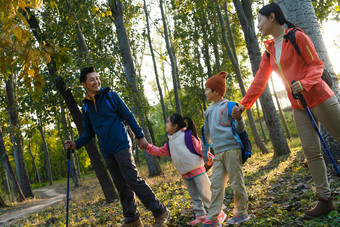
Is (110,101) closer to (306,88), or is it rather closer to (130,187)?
(130,187)

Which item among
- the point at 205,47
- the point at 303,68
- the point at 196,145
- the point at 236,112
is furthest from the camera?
the point at 205,47

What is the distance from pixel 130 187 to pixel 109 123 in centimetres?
107

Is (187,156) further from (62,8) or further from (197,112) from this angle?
(197,112)

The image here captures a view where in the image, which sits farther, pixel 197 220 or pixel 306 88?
pixel 197 220

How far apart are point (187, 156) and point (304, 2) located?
10.7 feet

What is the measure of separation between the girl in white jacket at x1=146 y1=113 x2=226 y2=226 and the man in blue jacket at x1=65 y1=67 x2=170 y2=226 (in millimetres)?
480

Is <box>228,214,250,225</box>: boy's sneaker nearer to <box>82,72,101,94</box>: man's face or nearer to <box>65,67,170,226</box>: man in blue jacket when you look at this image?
<box>65,67,170,226</box>: man in blue jacket

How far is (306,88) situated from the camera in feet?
9.73

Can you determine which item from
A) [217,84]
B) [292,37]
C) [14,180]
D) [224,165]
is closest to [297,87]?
[292,37]

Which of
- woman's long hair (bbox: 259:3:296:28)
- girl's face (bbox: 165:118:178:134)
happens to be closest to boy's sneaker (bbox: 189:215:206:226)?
girl's face (bbox: 165:118:178:134)

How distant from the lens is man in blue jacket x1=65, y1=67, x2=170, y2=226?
4355 mm

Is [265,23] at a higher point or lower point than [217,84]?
higher

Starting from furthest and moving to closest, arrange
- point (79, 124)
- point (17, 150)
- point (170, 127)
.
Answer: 1. point (17, 150)
2. point (79, 124)
3. point (170, 127)

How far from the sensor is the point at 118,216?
6012mm
